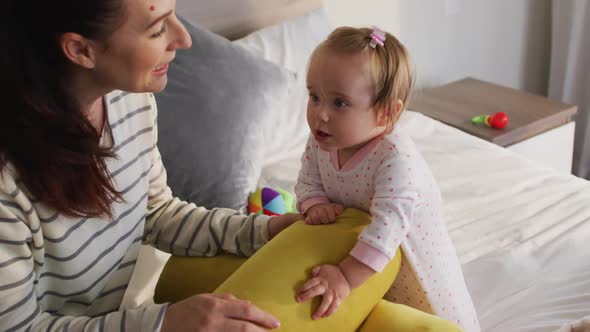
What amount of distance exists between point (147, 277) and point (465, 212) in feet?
2.51

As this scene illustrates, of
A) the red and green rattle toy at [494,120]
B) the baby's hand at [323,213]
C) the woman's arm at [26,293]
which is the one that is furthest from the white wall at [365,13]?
the woman's arm at [26,293]

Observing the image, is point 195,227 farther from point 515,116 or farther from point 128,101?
point 515,116

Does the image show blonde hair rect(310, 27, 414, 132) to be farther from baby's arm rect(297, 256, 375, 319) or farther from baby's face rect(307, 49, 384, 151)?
baby's arm rect(297, 256, 375, 319)

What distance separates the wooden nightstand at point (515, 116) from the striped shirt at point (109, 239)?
4.01 feet

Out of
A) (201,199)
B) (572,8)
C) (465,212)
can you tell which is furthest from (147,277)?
(572,8)

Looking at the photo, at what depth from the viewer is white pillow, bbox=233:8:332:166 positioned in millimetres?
1998

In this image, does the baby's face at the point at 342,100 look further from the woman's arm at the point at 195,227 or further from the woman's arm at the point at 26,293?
the woman's arm at the point at 26,293

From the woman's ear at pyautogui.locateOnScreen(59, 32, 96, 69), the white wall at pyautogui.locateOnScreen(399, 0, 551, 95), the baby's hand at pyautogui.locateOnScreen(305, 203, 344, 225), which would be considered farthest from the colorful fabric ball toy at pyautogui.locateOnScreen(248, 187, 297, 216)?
the white wall at pyautogui.locateOnScreen(399, 0, 551, 95)

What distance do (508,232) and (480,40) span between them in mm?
1436

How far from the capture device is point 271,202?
5.39 ft

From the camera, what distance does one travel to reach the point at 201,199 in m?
1.65

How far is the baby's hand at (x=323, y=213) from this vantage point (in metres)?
1.10

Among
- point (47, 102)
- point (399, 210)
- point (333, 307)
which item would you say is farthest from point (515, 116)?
point (47, 102)

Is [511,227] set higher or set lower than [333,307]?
A: lower
